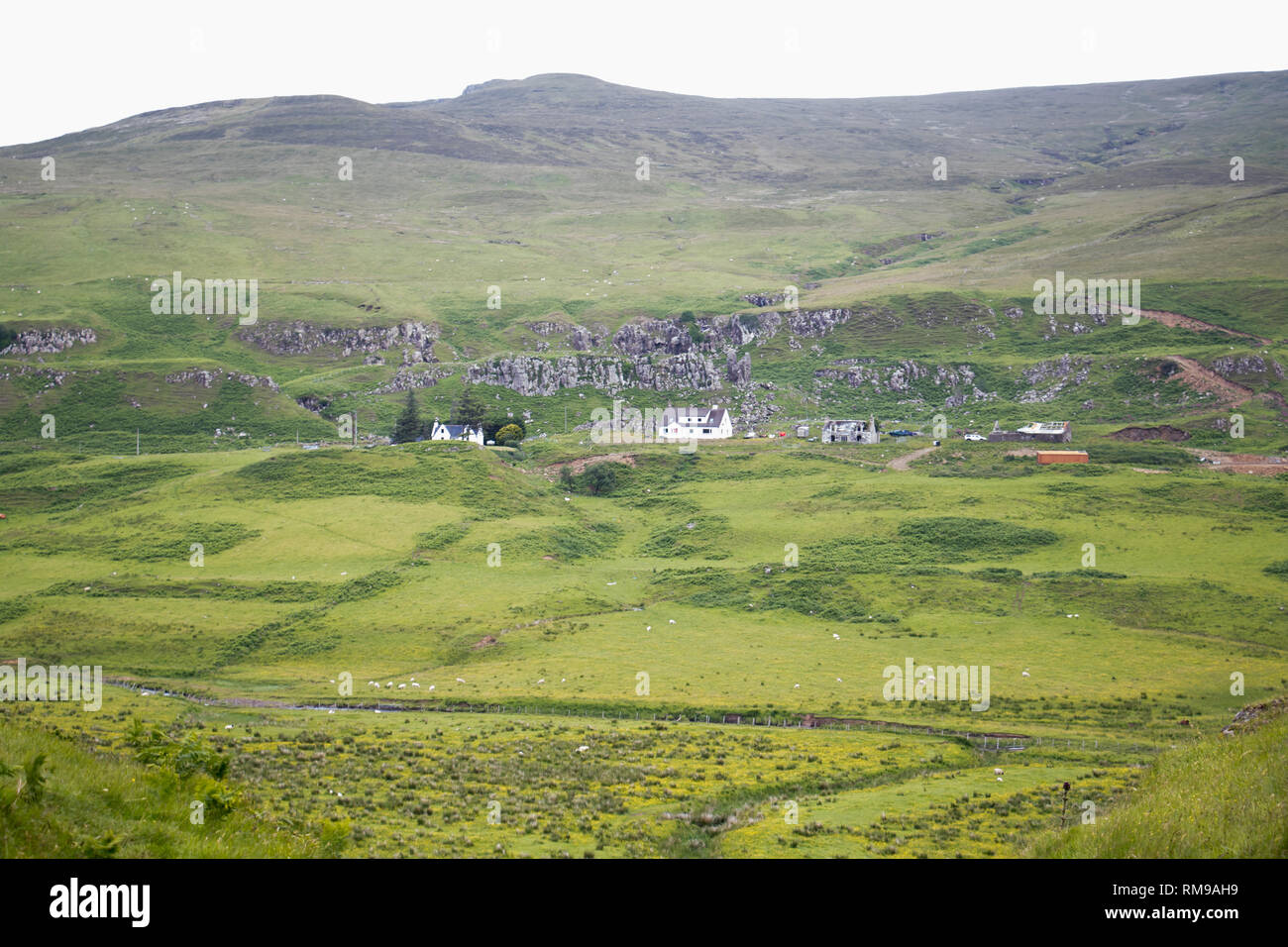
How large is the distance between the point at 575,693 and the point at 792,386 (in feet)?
386

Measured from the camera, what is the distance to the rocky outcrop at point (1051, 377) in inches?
6009

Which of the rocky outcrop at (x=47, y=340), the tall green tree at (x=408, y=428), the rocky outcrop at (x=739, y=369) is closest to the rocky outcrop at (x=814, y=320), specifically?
the rocky outcrop at (x=739, y=369)

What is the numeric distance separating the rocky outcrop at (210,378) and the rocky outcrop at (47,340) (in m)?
26.0

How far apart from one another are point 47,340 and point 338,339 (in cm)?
4979

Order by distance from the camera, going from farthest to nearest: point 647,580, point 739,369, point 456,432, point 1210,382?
point 739,369, point 1210,382, point 456,432, point 647,580

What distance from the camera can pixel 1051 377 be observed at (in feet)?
513

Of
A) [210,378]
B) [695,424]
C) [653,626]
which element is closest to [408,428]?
[210,378]

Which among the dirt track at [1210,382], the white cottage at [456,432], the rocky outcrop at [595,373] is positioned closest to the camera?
the dirt track at [1210,382]

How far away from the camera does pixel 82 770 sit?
567 inches

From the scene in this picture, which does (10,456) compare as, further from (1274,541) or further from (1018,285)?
(1018,285)

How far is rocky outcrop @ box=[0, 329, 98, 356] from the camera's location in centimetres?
15925

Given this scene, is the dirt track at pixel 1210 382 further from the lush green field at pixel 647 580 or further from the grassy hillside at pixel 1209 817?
the grassy hillside at pixel 1209 817

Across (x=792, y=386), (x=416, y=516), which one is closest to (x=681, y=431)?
(x=792, y=386)

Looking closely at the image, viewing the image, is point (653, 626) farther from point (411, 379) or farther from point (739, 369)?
point (739, 369)
